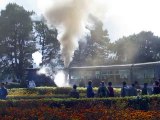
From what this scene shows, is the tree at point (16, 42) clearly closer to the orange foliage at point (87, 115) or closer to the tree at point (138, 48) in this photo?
the tree at point (138, 48)

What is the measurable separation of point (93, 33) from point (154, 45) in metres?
16.6

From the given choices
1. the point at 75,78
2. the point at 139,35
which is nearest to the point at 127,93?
the point at 75,78

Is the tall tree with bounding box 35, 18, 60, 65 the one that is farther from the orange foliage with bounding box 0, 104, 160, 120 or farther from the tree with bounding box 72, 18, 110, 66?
the orange foliage with bounding box 0, 104, 160, 120

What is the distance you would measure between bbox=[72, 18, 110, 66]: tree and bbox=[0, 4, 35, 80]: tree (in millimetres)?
19466

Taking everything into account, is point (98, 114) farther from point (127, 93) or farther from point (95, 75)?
point (95, 75)

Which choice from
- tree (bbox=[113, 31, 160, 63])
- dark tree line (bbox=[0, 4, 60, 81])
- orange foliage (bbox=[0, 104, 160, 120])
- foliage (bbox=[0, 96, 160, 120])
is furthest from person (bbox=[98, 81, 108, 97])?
tree (bbox=[113, 31, 160, 63])

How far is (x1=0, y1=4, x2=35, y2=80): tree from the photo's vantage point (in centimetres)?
6938

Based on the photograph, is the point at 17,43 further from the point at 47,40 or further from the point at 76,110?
the point at 76,110

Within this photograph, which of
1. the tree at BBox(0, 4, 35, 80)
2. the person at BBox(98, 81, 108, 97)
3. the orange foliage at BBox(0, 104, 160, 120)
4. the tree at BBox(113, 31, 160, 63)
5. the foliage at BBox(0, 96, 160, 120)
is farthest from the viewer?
the tree at BBox(113, 31, 160, 63)

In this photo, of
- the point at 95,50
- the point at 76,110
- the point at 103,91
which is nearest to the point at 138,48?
the point at 95,50

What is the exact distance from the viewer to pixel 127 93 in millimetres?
23672

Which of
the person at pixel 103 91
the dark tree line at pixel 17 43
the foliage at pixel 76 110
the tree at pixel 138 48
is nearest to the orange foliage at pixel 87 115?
the foliage at pixel 76 110

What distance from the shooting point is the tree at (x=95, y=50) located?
88.9 meters

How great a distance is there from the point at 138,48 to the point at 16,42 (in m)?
28.2
